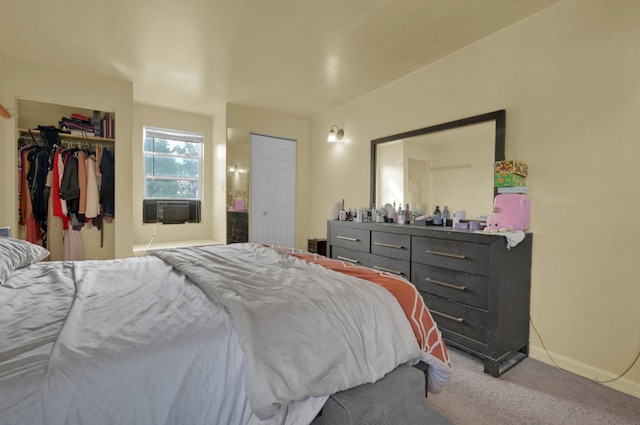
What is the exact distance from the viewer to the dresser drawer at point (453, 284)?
6.78 ft

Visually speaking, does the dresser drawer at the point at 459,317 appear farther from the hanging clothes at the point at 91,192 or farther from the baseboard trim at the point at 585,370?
the hanging clothes at the point at 91,192

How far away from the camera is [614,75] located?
1.91m

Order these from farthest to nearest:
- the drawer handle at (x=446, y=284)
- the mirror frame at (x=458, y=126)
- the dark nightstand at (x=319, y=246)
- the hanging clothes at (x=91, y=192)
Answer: the dark nightstand at (x=319, y=246) → the hanging clothes at (x=91, y=192) → the mirror frame at (x=458, y=126) → the drawer handle at (x=446, y=284)

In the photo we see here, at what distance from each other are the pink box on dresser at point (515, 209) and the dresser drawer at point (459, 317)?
0.69 metres

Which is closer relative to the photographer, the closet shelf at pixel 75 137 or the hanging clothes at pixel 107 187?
the closet shelf at pixel 75 137

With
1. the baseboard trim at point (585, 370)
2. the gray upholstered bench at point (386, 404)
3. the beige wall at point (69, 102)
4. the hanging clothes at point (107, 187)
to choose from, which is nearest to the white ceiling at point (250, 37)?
the beige wall at point (69, 102)

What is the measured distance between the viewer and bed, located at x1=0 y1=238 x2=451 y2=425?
80 cm

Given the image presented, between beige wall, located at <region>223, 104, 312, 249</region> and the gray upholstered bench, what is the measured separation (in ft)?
11.0

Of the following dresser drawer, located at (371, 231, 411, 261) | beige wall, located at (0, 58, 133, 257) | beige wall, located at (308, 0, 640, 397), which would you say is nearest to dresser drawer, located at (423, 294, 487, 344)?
dresser drawer, located at (371, 231, 411, 261)

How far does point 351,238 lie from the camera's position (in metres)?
3.16

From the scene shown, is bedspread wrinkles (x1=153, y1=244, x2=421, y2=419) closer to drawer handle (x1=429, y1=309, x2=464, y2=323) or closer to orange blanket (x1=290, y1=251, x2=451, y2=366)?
orange blanket (x1=290, y1=251, x2=451, y2=366)

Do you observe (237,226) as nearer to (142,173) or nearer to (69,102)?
(142,173)

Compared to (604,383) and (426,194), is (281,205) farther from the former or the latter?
(604,383)

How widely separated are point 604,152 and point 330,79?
245 centimetres
